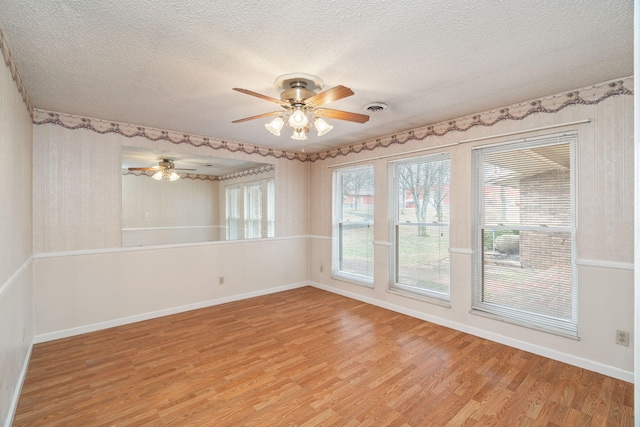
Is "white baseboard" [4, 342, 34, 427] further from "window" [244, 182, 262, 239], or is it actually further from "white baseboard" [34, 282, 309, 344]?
"window" [244, 182, 262, 239]

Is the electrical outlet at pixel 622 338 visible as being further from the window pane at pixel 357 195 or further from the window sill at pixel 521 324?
the window pane at pixel 357 195

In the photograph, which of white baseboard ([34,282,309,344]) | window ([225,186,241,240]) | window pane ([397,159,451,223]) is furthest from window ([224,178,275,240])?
window pane ([397,159,451,223])

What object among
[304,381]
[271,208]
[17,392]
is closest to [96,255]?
[17,392]

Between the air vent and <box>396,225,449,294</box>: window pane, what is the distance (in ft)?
5.41

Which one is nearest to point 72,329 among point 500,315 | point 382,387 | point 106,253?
point 106,253

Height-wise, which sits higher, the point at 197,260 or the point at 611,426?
the point at 197,260

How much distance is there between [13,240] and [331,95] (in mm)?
2443

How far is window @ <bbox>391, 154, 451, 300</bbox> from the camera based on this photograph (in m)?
3.79

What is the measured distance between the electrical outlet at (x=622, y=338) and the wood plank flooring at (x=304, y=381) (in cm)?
31

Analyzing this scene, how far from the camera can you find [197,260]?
14.3ft

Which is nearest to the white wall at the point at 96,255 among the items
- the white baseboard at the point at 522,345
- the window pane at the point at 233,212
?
the window pane at the point at 233,212

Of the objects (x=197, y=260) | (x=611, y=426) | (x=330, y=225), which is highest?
(x=330, y=225)

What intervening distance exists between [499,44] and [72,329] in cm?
469

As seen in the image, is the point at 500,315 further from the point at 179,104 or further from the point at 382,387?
the point at 179,104
